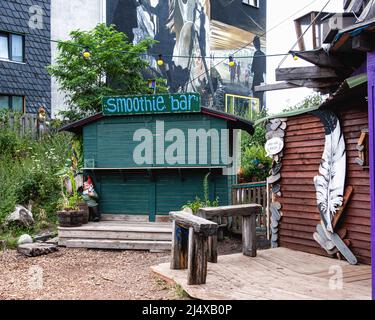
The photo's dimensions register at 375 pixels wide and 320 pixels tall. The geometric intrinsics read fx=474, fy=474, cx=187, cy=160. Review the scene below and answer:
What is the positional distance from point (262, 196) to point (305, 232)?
8.53 ft

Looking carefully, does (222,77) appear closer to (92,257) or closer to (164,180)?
(164,180)

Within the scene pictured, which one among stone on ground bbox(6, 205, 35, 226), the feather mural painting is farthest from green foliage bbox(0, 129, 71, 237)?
the feather mural painting

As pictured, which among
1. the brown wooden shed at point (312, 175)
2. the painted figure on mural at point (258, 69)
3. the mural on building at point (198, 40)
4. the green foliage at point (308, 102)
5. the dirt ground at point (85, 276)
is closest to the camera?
the dirt ground at point (85, 276)

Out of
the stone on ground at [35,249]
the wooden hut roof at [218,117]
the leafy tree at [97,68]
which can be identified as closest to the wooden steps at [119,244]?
the stone on ground at [35,249]

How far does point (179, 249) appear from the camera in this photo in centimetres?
723

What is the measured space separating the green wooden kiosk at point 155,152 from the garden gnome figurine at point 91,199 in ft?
0.80

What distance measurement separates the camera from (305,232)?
28.4 ft

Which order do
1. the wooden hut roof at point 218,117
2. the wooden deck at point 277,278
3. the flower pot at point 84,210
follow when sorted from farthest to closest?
the flower pot at point 84,210 → the wooden hut roof at point 218,117 → the wooden deck at point 277,278

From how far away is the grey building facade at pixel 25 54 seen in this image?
19.6m

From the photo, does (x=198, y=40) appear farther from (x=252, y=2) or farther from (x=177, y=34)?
(x=252, y=2)

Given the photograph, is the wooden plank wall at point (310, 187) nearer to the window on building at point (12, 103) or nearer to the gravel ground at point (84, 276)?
the gravel ground at point (84, 276)
